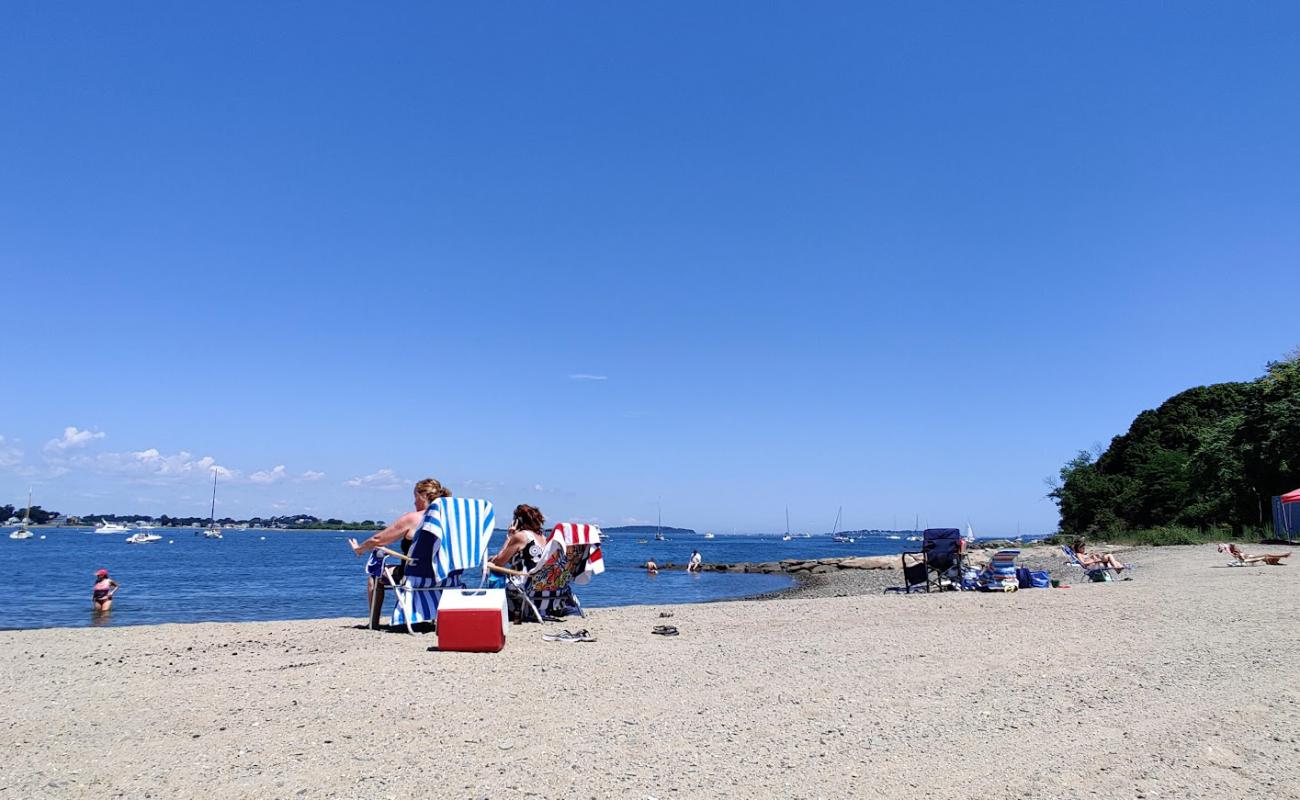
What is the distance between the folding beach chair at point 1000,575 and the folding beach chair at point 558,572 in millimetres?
8808

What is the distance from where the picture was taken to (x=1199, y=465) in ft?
137

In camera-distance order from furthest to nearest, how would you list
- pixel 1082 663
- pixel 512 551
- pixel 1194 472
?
pixel 1194 472 → pixel 512 551 → pixel 1082 663

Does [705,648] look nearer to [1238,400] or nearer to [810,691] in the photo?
[810,691]

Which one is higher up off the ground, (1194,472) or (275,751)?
(1194,472)

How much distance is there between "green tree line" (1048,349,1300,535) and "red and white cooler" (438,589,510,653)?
119ft

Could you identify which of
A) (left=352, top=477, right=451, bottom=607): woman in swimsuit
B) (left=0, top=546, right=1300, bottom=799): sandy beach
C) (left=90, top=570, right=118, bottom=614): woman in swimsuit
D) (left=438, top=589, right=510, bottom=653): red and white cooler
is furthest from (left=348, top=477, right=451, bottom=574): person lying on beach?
(left=90, top=570, right=118, bottom=614): woman in swimsuit

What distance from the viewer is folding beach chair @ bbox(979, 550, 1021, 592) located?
616 inches

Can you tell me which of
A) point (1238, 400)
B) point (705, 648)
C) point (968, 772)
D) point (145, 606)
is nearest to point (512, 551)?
point (705, 648)

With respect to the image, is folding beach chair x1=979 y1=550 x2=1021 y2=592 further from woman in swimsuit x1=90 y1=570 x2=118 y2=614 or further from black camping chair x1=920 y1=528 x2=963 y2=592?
woman in swimsuit x1=90 y1=570 x2=118 y2=614

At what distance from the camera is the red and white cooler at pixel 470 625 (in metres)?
7.66

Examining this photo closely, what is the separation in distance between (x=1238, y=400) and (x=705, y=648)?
62.9 meters

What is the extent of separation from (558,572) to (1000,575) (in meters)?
9.73

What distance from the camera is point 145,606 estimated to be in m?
20.5

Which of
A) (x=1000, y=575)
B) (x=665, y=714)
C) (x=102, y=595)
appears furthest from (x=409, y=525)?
(x=102, y=595)
